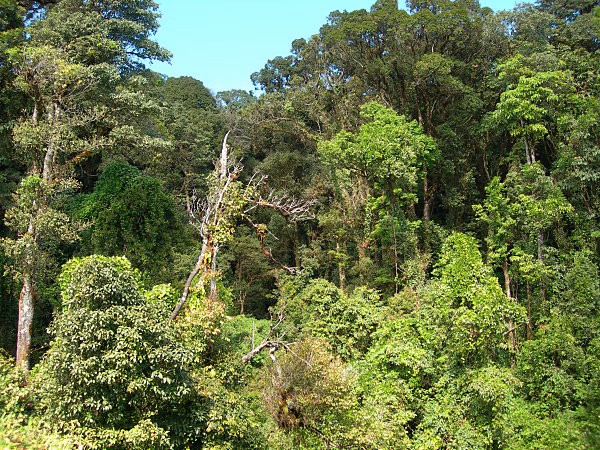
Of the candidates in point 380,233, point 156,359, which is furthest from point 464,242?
point 156,359

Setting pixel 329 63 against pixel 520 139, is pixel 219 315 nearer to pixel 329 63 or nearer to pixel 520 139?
pixel 520 139

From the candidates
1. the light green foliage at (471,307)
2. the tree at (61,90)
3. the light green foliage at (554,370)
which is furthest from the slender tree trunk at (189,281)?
the light green foliage at (554,370)

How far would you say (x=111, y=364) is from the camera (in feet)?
24.2

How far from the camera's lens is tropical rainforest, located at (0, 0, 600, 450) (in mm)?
8133

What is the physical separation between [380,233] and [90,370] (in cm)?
1120

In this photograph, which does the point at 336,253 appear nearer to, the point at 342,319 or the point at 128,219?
the point at 342,319

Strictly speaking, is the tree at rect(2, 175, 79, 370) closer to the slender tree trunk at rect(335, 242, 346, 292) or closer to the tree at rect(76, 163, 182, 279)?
the tree at rect(76, 163, 182, 279)

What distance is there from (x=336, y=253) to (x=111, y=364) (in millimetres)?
12070

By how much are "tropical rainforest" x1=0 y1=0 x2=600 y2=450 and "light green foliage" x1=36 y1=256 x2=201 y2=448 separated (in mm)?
34

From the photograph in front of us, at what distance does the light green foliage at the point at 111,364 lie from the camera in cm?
734

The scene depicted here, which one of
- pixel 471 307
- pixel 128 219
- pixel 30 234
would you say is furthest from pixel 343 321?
pixel 30 234

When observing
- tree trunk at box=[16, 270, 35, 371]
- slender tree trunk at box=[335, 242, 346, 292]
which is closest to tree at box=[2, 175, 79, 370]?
tree trunk at box=[16, 270, 35, 371]

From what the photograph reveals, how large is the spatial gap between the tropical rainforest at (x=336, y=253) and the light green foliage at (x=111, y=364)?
0.03m

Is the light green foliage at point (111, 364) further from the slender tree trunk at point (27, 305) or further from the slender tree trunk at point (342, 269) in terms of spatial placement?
the slender tree trunk at point (342, 269)
